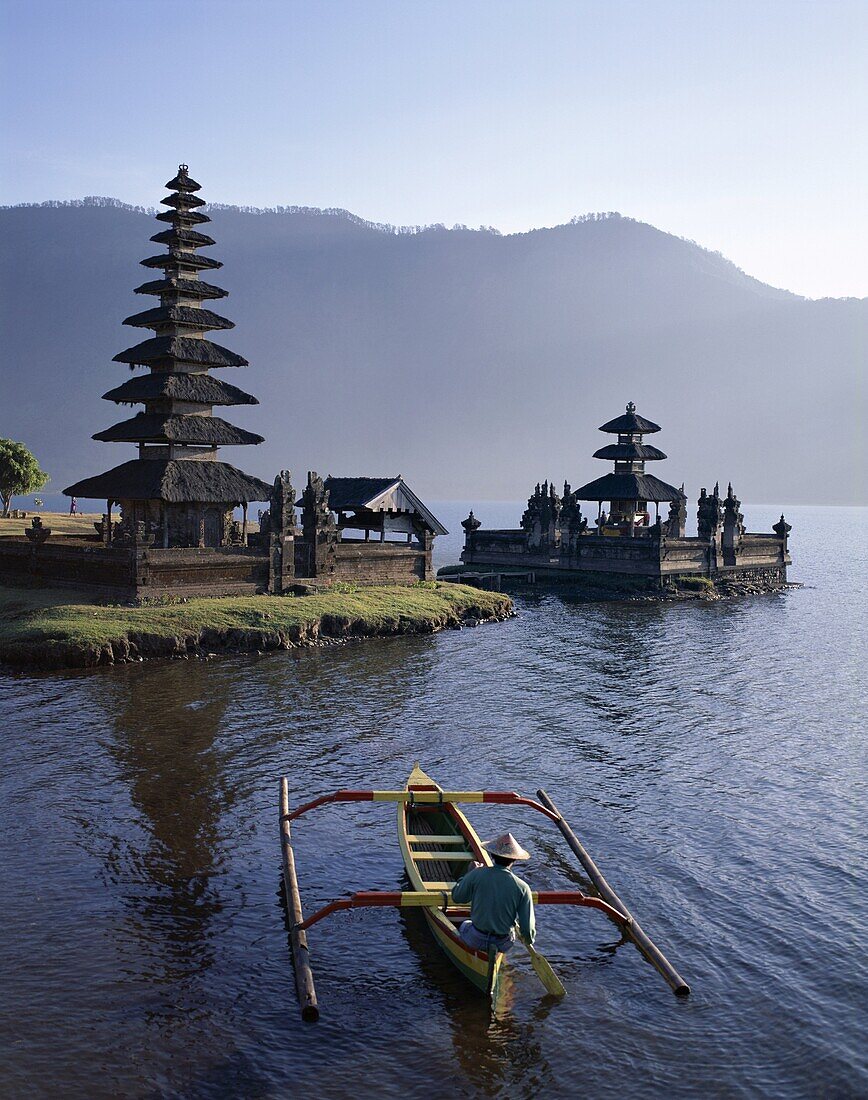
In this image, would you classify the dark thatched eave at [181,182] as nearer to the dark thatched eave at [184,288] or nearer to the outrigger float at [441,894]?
the dark thatched eave at [184,288]

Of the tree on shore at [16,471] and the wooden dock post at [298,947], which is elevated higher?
the tree on shore at [16,471]

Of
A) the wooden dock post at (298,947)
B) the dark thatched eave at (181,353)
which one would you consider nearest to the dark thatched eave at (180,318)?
the dark thatched eave at (181,353)

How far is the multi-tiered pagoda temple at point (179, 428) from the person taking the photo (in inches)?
1987

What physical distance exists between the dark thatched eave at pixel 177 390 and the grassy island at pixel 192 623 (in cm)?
1156

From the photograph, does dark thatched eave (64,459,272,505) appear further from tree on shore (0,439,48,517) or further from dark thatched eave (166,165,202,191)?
tree on shore (0,439,48,517)

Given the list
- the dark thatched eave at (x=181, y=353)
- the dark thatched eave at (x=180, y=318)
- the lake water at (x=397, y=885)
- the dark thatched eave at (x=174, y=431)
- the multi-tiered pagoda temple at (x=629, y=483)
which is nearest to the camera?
the lake water at (x=397, y=885)

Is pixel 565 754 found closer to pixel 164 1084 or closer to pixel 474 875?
pixel 474 875

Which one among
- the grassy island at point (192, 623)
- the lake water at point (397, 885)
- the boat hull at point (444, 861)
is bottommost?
the lake water at point (397, 885)

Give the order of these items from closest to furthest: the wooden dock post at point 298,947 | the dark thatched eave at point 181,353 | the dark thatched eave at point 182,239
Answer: the wooden dock post at point 298,947 → the dark thatched eave at point 181,353 → the dark thatched eave at point 182,239

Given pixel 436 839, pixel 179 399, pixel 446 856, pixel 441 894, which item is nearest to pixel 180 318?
pixel 179 399

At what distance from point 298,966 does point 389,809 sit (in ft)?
30.0

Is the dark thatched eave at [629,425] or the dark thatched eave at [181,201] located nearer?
the dark thatched eave at [181,201]

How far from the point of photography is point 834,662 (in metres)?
47.8

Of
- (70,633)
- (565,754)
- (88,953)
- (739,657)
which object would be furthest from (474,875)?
(739,657)
